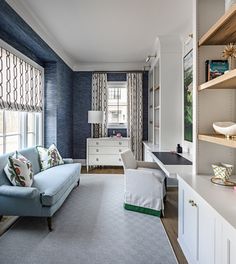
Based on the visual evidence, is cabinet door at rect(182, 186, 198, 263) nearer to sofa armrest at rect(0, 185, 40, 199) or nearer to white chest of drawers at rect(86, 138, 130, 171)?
sofa armrest at rect(0, 185, 40, 199)

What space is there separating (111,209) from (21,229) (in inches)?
46.6

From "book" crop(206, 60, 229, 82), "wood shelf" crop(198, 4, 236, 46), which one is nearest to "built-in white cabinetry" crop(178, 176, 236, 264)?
"book" crop(206, 60, 229, 82)

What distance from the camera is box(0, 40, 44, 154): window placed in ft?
10.5

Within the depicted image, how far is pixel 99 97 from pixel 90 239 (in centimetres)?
430

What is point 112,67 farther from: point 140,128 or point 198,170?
point 198,170

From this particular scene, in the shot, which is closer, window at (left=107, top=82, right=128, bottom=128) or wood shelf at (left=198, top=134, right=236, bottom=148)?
wood shelf at (left=198, top=134, right=236, bottom=148)

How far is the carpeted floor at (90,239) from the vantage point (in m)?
2.03

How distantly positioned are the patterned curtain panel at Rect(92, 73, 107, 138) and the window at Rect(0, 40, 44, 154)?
173cm

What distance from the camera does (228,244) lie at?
1.15m

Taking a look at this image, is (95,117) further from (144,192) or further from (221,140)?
(221,140)

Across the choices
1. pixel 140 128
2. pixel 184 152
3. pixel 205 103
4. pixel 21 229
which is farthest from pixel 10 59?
pixel 140 128

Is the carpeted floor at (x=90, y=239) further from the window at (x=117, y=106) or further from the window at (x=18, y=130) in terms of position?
the window at (x=117, y=106)

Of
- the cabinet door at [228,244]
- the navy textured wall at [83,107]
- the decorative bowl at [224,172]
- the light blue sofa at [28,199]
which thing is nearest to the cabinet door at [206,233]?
the cabinet door at [228,244]

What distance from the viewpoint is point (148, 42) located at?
14.5ft
